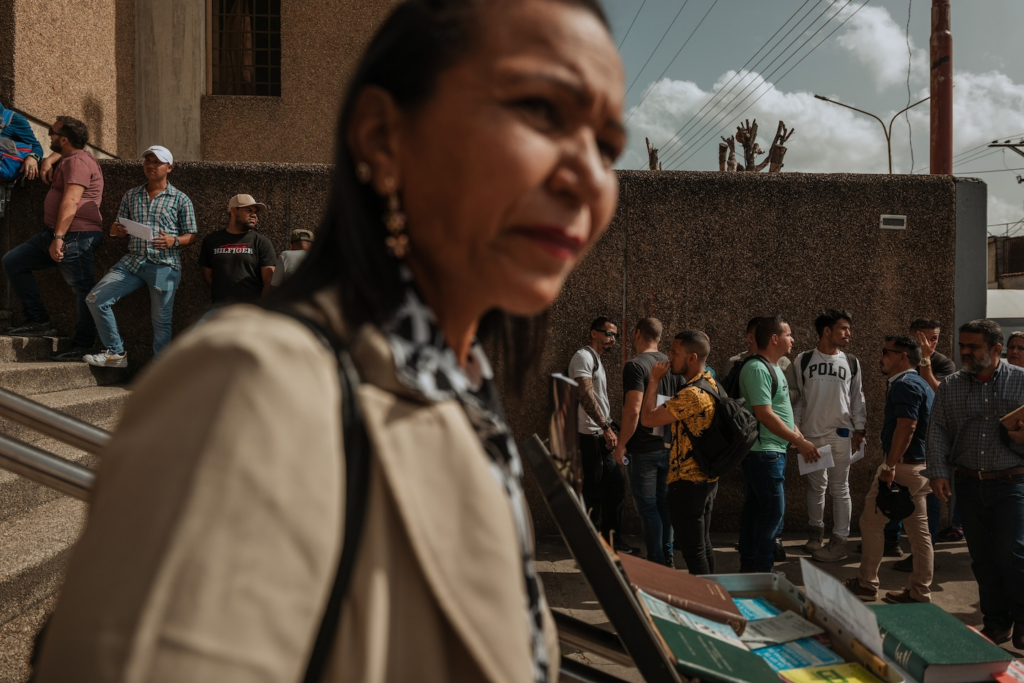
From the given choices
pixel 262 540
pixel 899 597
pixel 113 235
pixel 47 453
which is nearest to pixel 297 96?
pixel 113 235

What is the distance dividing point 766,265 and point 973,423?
8.71 feet

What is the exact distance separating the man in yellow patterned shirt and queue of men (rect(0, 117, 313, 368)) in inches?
125

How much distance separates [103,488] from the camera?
69 cm

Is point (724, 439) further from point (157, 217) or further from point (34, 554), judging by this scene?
point (157, 217)

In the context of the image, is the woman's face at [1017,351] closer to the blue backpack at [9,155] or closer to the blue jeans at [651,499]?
the blue jeans at [651,499]

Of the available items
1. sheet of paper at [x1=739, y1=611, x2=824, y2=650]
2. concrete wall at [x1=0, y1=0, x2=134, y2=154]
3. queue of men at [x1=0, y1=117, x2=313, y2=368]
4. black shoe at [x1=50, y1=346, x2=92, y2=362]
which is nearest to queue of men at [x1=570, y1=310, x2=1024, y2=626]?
queue of men at [x1=0, y1=117, x2=313, y2=368]

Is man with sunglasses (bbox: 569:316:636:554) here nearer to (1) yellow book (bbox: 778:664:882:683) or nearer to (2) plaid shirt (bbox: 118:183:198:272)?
(2) plaid shirt (bbox: 118:183:198:272)

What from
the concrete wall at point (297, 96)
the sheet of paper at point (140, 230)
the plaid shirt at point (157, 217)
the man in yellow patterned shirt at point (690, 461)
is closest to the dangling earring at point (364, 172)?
the man in yellow patterned shirt at point (690, 461)

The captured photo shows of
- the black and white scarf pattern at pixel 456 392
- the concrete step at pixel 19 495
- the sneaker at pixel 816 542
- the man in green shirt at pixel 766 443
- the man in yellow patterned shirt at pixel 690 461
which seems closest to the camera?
the black and white scarf pattern at pixel 456 392

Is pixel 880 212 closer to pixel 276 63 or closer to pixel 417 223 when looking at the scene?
pixel 417 223

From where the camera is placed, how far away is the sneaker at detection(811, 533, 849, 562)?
646cm

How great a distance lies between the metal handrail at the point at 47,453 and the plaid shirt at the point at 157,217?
427 cm

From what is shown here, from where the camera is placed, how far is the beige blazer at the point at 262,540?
2.06 feet

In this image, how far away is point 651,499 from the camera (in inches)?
232
